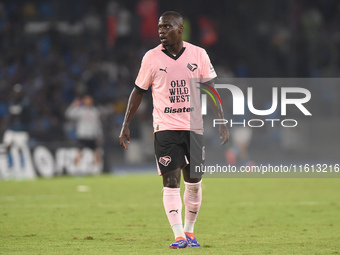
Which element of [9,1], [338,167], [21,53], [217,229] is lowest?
[338,167]

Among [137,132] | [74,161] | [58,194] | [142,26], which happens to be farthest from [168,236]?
[142,26]

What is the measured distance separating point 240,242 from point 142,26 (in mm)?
20533

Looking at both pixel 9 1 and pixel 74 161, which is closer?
pixel 74 161

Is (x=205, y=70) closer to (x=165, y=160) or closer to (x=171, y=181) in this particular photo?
(x=165, y=160)

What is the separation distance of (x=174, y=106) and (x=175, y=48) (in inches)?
24.5

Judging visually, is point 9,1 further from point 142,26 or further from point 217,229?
point 217,229

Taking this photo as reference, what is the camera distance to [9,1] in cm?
2892

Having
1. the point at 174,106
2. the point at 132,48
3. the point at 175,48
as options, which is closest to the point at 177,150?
the point at 174,106

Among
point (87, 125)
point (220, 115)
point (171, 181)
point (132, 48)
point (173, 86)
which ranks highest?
point (173, 86)

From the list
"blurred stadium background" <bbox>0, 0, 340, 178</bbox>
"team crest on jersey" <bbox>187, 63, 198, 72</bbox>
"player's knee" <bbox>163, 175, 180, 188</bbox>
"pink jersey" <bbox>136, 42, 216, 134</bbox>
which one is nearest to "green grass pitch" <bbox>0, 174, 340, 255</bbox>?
"player's knee" <bbox>163, 175, 180, 188</bbox>

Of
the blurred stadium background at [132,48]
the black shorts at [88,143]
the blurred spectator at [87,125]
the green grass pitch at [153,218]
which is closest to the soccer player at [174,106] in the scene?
the green grass pitch at [153,218]

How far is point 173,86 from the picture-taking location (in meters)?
7.68

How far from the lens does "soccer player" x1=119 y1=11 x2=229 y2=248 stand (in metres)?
7.61

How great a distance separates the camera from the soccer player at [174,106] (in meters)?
7.61
